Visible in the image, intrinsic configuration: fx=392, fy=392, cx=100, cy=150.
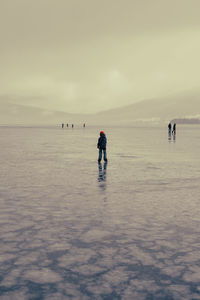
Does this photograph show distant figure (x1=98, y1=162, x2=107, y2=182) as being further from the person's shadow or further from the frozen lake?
the frozen lake

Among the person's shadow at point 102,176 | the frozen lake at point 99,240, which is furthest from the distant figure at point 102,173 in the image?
the frozen lake at point 99,240

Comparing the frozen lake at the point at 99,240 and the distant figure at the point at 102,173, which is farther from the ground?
the distant figure at the point at 102,173

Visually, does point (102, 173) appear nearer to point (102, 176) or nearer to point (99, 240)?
point (102, 176)

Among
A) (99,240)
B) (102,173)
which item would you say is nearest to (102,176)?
(102,173)

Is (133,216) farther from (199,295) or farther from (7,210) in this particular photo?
(199,295)

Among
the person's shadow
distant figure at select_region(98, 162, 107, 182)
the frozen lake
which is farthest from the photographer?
distant figure at select_region(98, 162, 107, 182)

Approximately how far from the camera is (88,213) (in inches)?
348

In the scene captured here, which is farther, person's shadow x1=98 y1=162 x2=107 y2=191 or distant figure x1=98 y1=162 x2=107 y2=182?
distant figure x1=98 y1=162 x2=107 y2=182

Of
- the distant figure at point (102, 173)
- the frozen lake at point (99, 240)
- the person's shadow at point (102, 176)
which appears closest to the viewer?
the frozen lake at point (99, 240)

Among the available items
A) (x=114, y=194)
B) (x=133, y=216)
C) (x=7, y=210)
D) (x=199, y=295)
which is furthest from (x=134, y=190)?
(x=199, y=295)

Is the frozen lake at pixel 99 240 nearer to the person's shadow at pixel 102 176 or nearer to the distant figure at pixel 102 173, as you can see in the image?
the person's shadow at pixel 102 176

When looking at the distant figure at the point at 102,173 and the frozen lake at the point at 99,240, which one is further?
the distant figure at the point at 102,173

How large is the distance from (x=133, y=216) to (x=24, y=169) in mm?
9680

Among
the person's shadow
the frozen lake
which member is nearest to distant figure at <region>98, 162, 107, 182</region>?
the person's shadow
